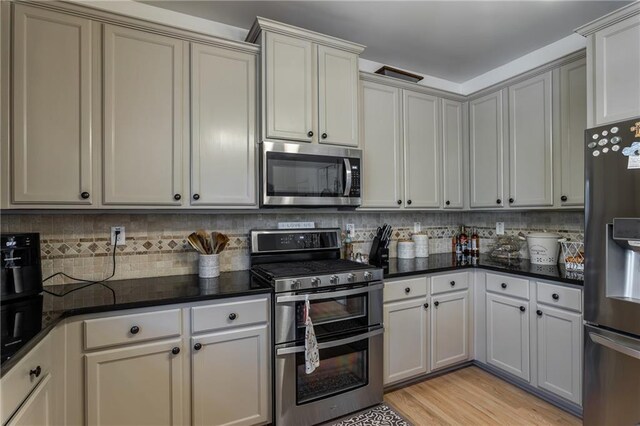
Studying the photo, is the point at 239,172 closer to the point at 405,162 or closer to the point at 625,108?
the point at 405,162

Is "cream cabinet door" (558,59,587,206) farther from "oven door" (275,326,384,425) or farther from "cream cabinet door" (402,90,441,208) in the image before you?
"oven door" (275,326,384,425)

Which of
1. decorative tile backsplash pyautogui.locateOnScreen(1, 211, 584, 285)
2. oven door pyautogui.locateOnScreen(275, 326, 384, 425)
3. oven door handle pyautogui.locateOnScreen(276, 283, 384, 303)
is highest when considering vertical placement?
decorative tile backsplash pyautogui.locateOnScreen(1, 211, 584, 285)

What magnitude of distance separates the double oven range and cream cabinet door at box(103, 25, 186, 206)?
76cm

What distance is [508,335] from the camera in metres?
2.45

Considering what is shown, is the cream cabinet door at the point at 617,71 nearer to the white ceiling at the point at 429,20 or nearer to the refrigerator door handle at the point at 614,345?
the white ceiling at the point at 429,20

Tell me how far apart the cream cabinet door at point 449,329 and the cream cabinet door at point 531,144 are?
0.95 meters

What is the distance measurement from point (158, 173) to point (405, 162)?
192 centimetres

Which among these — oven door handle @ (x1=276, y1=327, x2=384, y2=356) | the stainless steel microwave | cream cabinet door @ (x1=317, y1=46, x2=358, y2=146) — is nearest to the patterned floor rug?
oven door handle @ (x1=276, y1=327, x2=384, y2=356)

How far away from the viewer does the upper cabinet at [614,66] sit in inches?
66.3

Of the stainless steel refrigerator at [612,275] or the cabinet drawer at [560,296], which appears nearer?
the stainless steel refrigerator at [612,275]

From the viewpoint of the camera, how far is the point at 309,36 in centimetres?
220

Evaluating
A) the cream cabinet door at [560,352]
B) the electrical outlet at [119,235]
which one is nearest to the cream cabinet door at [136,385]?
the electrical outlet at [119,235]

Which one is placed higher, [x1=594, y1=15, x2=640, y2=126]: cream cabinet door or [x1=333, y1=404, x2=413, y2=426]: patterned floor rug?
[x1=594, y1=15, x2=640, y2=126]: cream cabinet door

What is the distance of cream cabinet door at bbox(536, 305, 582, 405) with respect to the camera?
2031mm
